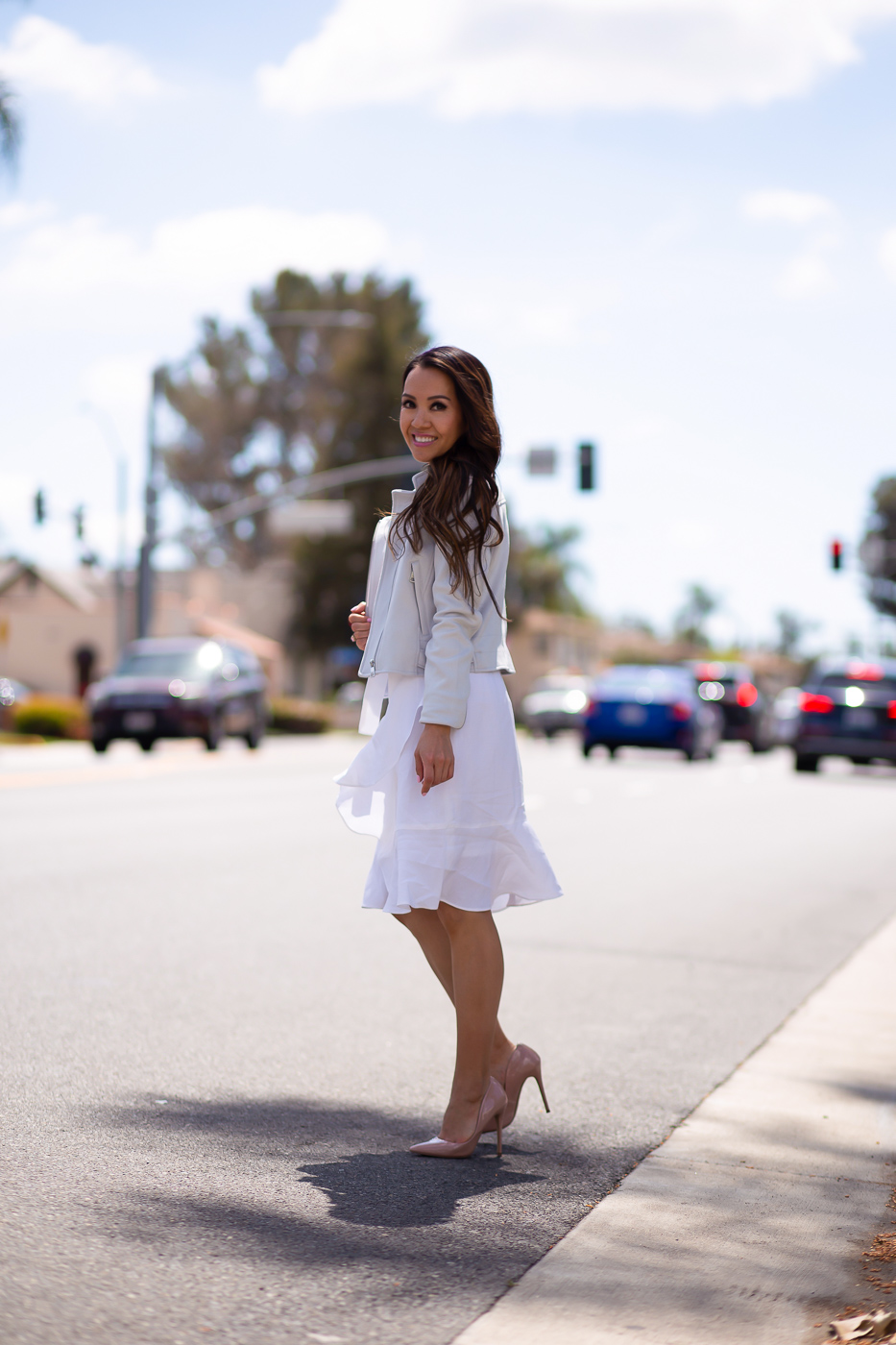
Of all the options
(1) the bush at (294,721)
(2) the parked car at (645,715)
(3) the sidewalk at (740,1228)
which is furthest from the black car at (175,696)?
(3) the sidewalk at (740,1228)

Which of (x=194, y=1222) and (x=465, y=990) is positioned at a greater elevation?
(x=465, y=990)

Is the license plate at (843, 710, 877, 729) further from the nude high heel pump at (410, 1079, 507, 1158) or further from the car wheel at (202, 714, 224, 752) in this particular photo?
the nude high heel pump at (410, 1079, 507, 1158)

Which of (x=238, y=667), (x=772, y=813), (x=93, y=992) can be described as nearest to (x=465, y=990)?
(x=93, y=992)

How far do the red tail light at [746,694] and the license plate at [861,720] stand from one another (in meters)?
8.36

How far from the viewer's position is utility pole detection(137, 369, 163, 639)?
30250mm

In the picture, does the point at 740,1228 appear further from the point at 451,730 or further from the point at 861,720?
the point at 861,720

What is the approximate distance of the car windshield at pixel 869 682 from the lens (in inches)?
891

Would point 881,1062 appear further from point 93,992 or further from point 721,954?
point 93,992

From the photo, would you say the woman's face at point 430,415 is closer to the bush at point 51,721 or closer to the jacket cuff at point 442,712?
the jacket cuff at point 442,712

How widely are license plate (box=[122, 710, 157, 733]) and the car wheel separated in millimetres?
818

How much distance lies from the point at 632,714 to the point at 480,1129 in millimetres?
20401

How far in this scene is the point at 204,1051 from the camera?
490cm

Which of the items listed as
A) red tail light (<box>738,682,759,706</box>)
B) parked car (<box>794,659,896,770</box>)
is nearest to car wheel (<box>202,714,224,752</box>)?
parked car (<box>794,659,896,770</box>)

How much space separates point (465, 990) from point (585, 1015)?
6.83ft
